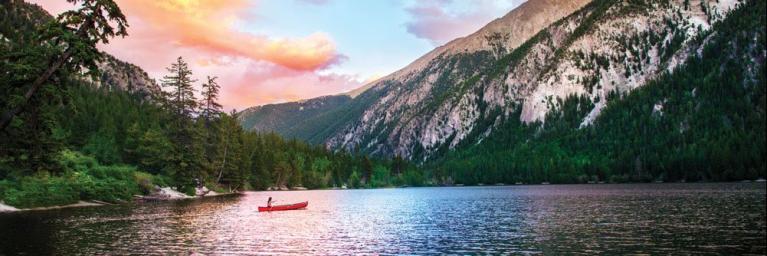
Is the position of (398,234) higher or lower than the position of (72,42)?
lower

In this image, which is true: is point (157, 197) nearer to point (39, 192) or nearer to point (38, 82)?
point (39, 192)

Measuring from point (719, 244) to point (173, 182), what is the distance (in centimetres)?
10496

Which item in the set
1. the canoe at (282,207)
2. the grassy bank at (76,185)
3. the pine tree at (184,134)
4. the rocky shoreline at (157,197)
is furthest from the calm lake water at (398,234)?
the pine tree at (184,134)

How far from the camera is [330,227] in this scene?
58.8m

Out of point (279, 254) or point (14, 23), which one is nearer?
point (279, 254)

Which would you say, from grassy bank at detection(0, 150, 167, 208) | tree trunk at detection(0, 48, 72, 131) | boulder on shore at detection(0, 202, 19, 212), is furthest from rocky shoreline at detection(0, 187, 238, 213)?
tree trunk at detection(0, 48, 72, 131)

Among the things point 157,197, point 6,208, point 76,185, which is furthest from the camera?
point 157,197

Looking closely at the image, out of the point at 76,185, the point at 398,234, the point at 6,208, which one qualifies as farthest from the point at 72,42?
the point at 76,185

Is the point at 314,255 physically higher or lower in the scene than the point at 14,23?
lower

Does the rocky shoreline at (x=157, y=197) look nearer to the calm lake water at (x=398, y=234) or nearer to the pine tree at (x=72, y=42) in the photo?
the calm lake water at (x=398, y=234)

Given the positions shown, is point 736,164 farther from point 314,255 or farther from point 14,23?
point 14,23

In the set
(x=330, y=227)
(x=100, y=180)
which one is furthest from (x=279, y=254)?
(x=100, y=180)

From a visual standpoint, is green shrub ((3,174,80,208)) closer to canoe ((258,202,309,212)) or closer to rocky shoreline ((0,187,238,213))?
rocky shoreline ((0,187,238,213))

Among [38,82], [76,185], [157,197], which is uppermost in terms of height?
[38,82]
